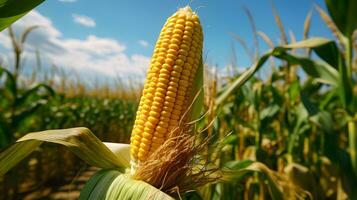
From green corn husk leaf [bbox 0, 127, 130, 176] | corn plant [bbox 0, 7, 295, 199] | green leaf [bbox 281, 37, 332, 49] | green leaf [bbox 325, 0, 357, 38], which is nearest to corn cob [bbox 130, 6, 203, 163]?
corn plant [bbox 0, 7, 295, 199]

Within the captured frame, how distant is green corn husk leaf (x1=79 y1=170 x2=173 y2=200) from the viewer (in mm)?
1379

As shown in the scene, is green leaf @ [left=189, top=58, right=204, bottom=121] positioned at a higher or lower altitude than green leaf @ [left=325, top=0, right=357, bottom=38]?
lower

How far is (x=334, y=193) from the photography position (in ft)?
17.9

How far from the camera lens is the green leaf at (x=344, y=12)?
2.82 m

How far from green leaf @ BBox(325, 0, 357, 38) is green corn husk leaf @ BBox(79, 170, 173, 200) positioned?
2.30 meters

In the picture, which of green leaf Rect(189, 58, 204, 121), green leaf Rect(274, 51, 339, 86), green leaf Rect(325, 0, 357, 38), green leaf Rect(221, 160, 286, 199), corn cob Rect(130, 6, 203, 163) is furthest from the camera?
green leaf Rect(274, 51, 339, 86)

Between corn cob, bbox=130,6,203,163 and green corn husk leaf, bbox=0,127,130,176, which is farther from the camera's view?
corn cob, bbox=130,6,203,163

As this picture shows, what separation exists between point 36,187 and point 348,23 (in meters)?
6.73

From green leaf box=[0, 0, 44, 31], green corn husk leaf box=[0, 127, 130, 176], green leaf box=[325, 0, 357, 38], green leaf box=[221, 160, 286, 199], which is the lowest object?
green leaf box=[221, 160, 286, 199]

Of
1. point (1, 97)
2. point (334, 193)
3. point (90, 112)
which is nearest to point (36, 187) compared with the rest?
point (1, 97)

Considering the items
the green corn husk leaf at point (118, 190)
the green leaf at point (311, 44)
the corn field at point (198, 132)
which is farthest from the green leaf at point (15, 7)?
the green leaf at point (311, 44)

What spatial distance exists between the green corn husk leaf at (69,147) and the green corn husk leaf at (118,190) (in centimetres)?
9

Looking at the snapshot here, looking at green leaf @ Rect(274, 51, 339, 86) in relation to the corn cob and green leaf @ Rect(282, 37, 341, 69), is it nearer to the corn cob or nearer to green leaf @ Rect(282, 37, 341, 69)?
green leaf @ Rect(282, 37, 341, 69)

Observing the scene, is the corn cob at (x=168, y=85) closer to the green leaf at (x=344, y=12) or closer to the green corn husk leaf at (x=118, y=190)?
the green corn husk leaf at (x=118, y=190)
